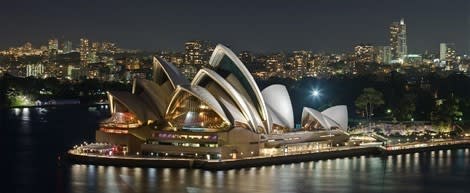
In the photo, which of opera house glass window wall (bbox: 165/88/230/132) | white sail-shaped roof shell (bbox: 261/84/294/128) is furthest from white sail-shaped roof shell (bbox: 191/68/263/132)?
white sail-shaped roof shell (bbox: 261/84/294/128)

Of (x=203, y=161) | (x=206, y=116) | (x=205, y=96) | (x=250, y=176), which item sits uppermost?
(x=205, y=96)

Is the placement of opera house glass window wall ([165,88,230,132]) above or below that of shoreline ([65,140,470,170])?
above

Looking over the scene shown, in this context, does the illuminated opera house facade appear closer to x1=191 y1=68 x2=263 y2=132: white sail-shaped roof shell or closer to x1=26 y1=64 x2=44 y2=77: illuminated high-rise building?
x1=191 y1=68 x2=263 y2=132: white sail-shaped roof shell

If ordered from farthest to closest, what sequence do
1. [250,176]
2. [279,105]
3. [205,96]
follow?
[279,105]
[205,96]
[250,176]

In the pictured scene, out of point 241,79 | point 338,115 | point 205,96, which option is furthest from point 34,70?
point 205,96

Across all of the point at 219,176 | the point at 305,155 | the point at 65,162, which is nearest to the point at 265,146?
the point at 305,155

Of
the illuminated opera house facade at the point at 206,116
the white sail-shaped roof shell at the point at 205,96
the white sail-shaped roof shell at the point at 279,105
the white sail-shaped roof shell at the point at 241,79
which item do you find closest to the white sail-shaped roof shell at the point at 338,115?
the illuminated opera house facade at the point at 206,116

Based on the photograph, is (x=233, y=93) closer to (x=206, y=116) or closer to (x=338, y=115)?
(x=206, y=116)
